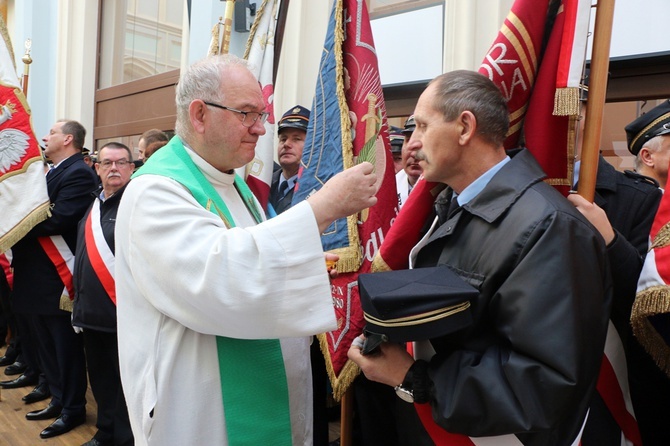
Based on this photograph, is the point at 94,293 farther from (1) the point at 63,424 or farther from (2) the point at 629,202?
(2) the point at 629,202

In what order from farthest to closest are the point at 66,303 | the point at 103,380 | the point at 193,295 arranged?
the point at 66,303, the point at 103,380, the point at 193,295

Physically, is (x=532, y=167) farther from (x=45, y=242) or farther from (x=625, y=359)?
(x=45, y=242)

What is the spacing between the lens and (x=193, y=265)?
1.43 metres

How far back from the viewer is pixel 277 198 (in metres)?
Result: 3.59

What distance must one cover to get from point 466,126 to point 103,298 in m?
2.52

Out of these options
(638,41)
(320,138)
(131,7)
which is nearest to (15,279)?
(320,138)

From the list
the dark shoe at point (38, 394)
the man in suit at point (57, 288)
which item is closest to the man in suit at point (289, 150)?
the man in suit at point (57, 288)

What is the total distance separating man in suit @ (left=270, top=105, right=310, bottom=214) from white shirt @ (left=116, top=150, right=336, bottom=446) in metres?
1.89

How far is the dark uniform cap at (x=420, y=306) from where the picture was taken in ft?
4.18

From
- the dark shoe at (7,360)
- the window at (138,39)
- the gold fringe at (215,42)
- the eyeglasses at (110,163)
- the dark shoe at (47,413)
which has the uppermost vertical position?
the window at (138,39)

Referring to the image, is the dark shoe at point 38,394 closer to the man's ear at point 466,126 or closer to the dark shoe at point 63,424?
the dark shoe at point 63,424

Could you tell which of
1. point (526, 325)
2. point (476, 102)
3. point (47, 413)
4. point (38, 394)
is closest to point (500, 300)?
Answer: point (526, 325)

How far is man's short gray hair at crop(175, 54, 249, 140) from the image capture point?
171 cm

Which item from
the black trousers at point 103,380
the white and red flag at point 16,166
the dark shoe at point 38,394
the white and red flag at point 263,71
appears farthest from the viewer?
the dark shoe at point 38,394
